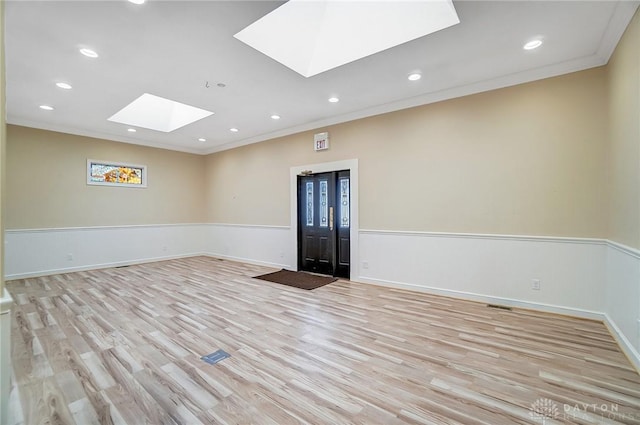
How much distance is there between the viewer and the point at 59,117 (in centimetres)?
511

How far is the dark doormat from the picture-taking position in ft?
15.8

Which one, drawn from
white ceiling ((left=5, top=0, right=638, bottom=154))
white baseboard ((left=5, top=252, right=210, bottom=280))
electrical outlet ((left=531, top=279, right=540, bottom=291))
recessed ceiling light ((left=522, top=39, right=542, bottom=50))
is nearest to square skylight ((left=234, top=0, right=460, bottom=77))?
white ceiling ((left=5, top=0, right=638, bottom=154))

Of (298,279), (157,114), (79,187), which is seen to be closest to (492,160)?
(298,279)

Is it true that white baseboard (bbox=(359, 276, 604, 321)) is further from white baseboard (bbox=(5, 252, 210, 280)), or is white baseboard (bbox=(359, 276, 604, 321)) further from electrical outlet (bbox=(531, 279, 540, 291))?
white baseboard (bbox=(5, 252, 210, 280))

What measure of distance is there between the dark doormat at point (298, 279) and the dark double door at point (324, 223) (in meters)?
0.27

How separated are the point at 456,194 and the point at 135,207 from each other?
22.7 feet

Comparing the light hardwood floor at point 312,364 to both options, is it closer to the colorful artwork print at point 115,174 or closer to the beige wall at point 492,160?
the beige wall at point 492,160

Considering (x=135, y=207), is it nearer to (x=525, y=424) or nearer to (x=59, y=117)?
(x=59, y=117)

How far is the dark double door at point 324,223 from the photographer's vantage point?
207 inches

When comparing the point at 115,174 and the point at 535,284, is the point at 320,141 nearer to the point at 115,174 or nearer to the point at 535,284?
the point at 535,284

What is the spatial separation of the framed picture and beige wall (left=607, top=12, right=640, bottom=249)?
27.1 feet

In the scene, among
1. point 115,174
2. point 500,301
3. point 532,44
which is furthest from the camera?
point 115,174

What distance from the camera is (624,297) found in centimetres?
254

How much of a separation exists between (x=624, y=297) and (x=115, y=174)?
8556 millimetres
